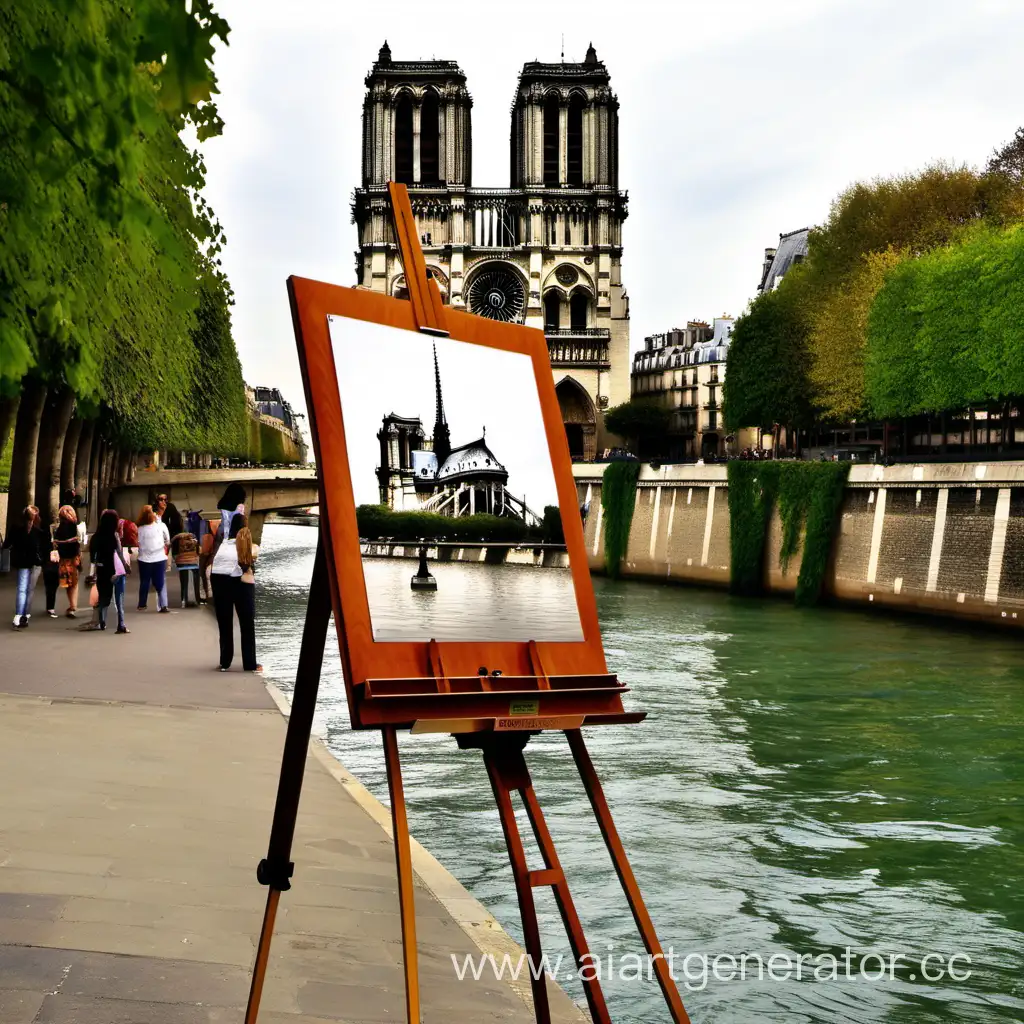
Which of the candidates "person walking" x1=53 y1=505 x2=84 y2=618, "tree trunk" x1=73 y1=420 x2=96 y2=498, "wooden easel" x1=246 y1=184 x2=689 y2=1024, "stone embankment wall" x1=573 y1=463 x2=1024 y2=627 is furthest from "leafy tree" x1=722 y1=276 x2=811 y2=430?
"wooden easel" x1=246 y1=184 x2=689 y2=1024

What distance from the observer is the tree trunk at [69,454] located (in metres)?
30.5

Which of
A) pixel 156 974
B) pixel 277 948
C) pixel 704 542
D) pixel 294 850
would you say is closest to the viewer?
pixel 156 974

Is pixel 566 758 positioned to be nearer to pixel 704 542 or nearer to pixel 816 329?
pixel 704 542

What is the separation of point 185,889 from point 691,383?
90.5 m

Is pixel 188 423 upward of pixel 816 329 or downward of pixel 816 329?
downward

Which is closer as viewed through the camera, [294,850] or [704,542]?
[294,850]

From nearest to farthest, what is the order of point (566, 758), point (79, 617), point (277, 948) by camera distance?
point (277, 948) → point (566, 758) → point (79, 617)

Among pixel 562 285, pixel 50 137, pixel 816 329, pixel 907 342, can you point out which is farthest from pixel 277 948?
pixel 562 285

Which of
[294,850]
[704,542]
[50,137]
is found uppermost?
[50,137]

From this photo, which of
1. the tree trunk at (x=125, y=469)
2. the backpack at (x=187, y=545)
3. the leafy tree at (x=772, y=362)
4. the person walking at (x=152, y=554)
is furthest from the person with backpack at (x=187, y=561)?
the leafy tree at (x=772, y=362)

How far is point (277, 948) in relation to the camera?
4.71 m

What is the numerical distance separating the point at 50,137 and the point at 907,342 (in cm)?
3405

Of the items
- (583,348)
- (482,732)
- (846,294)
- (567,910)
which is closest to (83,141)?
(482,732)

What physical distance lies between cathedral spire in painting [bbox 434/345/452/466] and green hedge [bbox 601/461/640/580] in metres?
41.9
